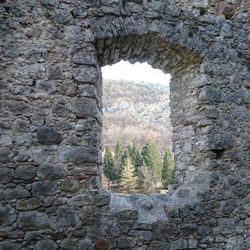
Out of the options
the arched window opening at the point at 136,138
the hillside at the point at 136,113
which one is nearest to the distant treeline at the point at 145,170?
the arched window opening at the point at 136,138

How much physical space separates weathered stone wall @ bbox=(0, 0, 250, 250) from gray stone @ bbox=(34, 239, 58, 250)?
0.04 ft

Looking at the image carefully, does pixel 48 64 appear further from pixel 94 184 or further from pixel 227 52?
pixel 227 52

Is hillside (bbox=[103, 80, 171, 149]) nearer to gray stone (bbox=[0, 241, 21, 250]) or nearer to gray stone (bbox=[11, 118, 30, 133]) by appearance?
gray stone (bbox=[11, 118, 30, 133])

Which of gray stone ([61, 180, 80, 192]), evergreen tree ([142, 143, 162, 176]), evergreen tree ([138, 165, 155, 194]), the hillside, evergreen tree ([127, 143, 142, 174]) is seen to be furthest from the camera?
the hillside

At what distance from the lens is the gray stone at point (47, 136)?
3.20m

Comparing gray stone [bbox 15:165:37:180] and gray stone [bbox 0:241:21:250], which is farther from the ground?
gray stone [bbox 15:165:37:180]

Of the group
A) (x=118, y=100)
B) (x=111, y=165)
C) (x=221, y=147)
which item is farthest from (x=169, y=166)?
(x=118, y=100)

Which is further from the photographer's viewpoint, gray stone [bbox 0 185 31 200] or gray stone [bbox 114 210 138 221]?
gray stone [bbox 114 210 138 221]

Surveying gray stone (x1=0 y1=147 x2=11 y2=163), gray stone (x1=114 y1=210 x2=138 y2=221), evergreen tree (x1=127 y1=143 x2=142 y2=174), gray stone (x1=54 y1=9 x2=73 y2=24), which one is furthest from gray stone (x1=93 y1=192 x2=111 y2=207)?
evergreen tree (x1=127 y1=143 x2=142 y2=174)

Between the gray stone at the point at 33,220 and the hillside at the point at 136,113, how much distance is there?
36.6 metres

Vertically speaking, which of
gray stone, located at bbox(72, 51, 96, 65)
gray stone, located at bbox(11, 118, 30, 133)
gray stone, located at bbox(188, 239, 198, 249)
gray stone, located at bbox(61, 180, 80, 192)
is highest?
gray stone, located at bbox(72, 51, 96, 65)

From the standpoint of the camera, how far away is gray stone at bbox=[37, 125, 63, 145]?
3201 millimetres

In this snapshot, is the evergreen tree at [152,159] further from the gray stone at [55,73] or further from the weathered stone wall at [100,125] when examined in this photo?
the gray stone at [55,73]

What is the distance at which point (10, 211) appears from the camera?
10.0 feet
